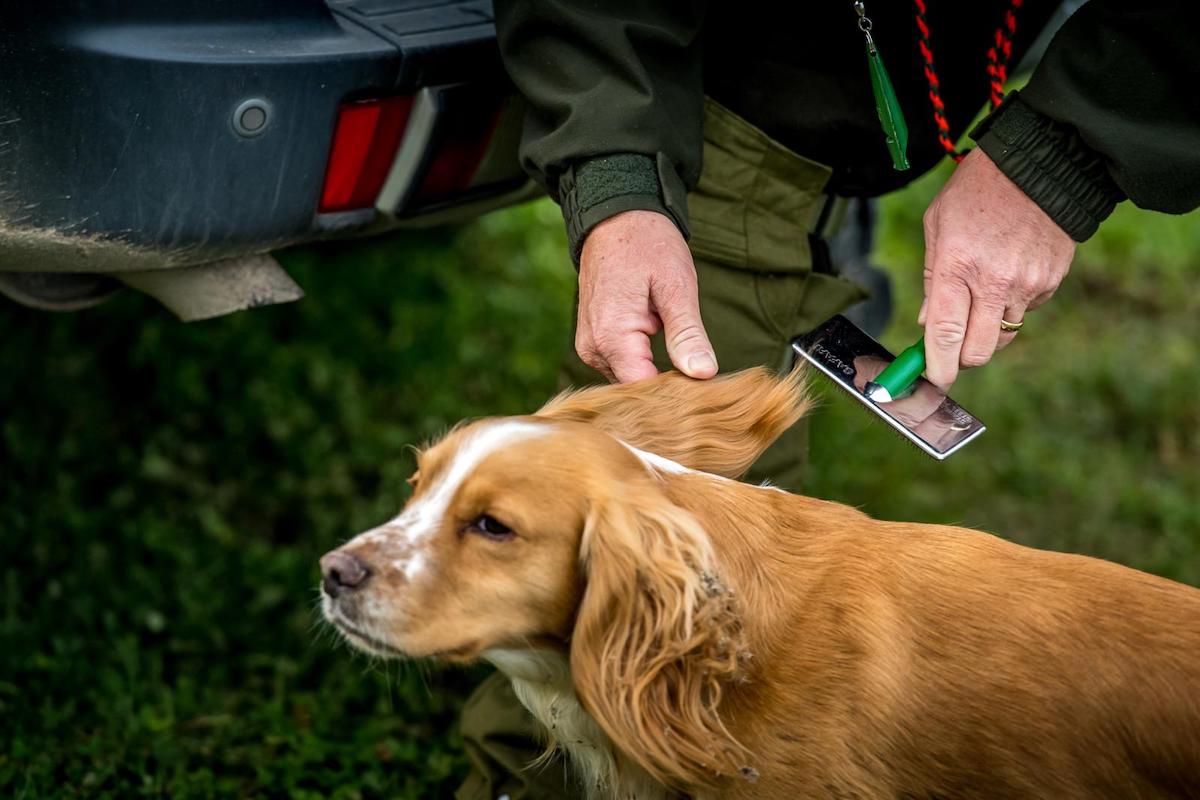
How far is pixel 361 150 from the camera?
3.17 metres

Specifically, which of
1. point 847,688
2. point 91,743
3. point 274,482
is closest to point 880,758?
point 847,688

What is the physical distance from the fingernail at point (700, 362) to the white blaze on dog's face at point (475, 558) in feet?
1.04

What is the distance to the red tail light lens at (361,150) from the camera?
309 centimetres

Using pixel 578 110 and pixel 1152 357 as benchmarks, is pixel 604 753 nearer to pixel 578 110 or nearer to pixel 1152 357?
pixel 578 110

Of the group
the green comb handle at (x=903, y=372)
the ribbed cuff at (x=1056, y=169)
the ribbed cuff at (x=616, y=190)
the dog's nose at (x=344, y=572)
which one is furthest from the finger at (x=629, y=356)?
the ribbed cuff at (x=1056, y=169)

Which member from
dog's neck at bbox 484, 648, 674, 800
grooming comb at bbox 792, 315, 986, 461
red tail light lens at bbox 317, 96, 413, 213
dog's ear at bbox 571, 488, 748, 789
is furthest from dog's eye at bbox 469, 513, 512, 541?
red tail light lens at bbox 317, 96, 413, 213

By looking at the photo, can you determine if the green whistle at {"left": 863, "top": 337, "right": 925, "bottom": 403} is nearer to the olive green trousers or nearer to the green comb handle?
the green comb handle

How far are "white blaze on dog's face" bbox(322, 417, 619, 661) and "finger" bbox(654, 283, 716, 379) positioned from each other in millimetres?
317

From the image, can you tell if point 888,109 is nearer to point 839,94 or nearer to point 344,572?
point 839,94

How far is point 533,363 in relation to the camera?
194 inches

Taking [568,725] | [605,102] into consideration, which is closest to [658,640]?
[568,725]

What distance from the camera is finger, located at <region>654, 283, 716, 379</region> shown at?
2.78 m

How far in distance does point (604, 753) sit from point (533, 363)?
2.27 meters

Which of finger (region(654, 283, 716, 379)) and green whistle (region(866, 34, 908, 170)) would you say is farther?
green whistle (region(866, 34, 908, 170))
